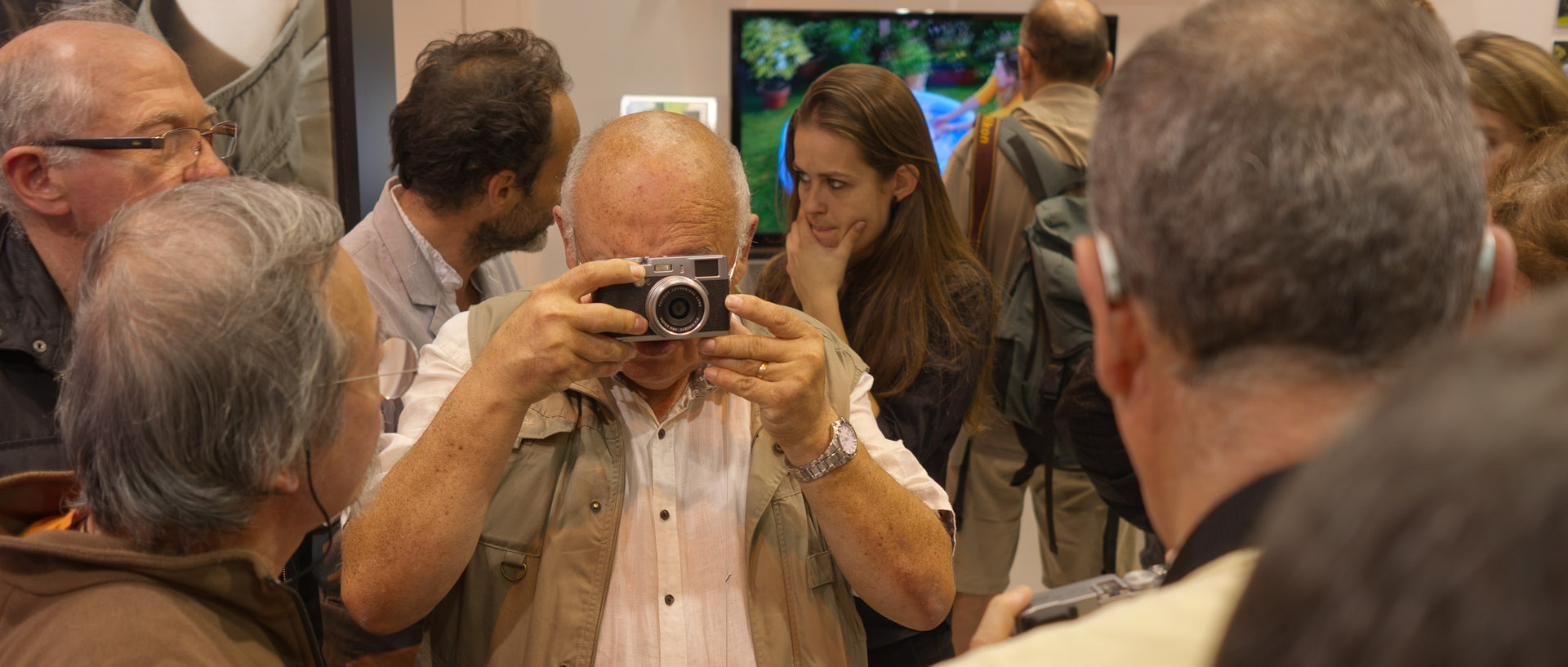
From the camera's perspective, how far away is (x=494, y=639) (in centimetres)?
149

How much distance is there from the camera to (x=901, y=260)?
242cm

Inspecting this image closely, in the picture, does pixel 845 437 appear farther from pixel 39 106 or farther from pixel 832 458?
pixel 39 106

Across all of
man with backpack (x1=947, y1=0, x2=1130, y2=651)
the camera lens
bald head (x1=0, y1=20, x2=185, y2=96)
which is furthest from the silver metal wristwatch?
man with backpack (x1=947, y1=0, x2=1130, y2=651)

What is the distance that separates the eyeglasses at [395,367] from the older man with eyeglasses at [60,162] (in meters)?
0.68

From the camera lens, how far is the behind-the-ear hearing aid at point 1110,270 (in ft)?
2.52

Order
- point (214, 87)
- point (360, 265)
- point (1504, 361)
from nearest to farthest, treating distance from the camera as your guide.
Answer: point (1504, 361)
point (360, 265)
point (214, 87)

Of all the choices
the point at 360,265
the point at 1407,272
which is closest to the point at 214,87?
the point at 360,265

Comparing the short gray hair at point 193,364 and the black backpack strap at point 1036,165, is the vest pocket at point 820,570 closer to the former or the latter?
the short gray hair at point 193,364

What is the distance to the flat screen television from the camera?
450 cm

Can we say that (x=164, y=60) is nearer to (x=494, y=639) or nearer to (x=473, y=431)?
(x=473, y=431)

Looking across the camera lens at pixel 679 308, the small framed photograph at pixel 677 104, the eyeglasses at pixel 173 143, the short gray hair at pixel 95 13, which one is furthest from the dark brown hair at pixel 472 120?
the small framed photograph at pixel 677 104

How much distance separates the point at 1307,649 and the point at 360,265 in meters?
2.18

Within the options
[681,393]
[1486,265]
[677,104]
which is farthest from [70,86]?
[677,104]

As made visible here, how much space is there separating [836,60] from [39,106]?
3.26 meters
